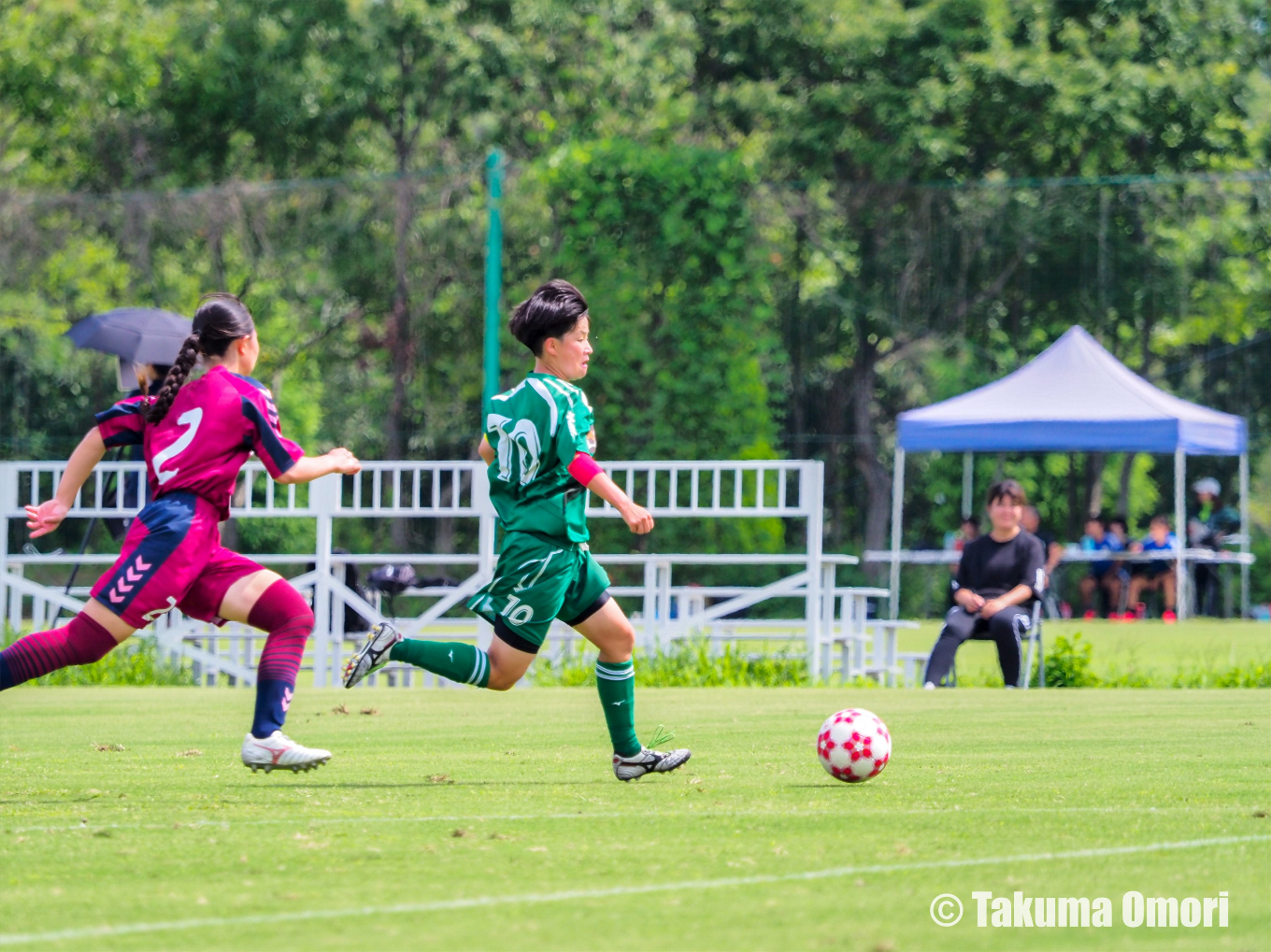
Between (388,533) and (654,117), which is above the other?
(654,117)

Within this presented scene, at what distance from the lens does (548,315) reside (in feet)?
20.7

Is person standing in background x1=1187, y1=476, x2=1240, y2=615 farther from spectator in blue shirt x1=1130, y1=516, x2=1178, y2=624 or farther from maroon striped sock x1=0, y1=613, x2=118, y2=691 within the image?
maroon striped sock x1=0, y1=613, x2=118, y2=691

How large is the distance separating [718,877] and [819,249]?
20.1 meters

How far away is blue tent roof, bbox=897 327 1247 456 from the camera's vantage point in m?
17.7

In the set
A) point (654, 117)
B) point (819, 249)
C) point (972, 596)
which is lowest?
→ point (972, 596)

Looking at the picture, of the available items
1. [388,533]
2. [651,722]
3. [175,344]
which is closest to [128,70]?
[388,533]

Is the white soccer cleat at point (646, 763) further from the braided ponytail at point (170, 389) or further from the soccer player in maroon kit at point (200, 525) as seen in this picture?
the braided ponytail at point (170, 389)

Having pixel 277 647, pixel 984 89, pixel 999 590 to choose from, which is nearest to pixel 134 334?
pixel 999 590

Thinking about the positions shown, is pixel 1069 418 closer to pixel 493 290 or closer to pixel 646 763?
pixel 493 290

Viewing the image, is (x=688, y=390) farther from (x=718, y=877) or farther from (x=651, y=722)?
(x=718, y=877)

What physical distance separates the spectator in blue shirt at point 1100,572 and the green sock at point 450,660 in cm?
1743

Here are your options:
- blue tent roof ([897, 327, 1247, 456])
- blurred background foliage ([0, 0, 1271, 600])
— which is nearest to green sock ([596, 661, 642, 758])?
blue tent roof ([897, 327, 1247, 456])

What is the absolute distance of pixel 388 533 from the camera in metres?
22.0

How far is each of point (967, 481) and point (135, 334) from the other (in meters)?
13.0
